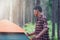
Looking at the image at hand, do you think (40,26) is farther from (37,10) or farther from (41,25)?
(37,10)

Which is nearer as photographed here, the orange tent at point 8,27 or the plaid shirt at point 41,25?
the orange tent at point 8,27

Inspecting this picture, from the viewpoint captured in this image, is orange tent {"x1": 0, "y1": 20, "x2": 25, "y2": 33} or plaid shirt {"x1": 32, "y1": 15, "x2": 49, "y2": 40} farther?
plaid shirt {"x1": 32, "y1": 15, "x2": 49, "y2": 40}

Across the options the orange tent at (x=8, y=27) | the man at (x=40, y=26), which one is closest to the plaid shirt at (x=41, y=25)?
the man at (x=40, y=26)

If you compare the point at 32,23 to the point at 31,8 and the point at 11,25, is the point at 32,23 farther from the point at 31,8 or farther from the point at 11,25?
the point at 11,25

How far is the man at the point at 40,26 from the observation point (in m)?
2.00

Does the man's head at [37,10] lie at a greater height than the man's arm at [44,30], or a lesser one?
greater

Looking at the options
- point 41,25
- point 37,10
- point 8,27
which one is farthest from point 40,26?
point 8,27

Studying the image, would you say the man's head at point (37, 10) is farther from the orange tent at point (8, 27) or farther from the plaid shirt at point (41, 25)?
the orange tent at point (8, 27)

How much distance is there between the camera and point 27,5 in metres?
2.03

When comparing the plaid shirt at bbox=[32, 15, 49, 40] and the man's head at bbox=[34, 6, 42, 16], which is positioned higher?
the man's head at bbox=[34, 6, 42, 16]

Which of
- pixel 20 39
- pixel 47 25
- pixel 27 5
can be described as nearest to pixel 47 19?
pixel 47 25

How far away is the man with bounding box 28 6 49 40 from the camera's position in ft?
6.57

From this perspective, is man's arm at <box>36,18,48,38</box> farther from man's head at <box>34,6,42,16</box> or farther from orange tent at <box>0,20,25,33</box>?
orange tent at <box>0,20,25,33</box>

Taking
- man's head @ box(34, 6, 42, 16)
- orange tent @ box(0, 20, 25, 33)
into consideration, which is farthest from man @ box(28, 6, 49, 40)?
orange tent @ box(0, 20, 25, 33)
